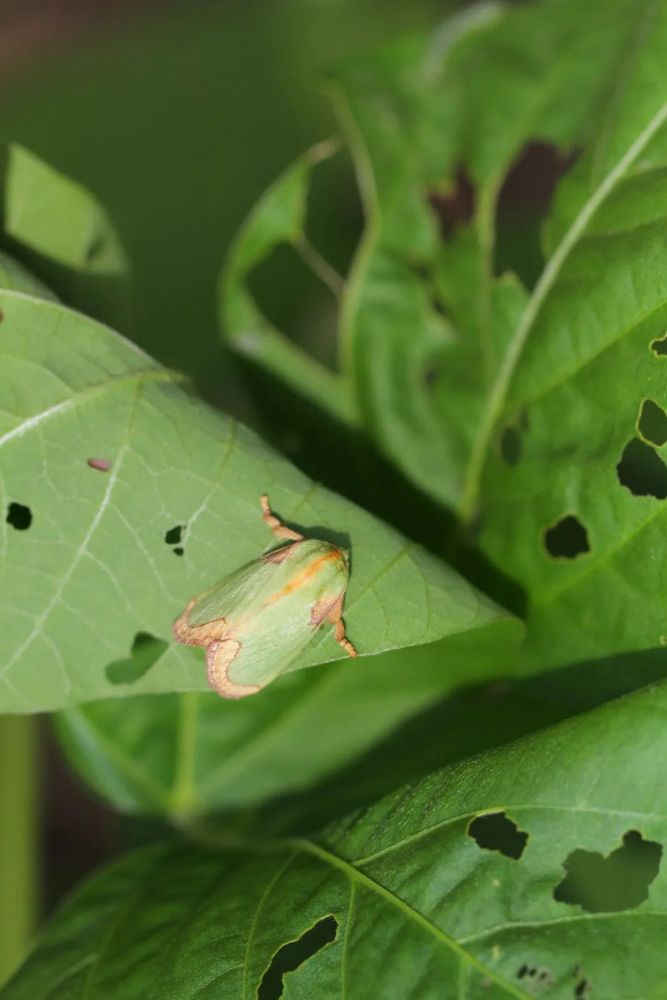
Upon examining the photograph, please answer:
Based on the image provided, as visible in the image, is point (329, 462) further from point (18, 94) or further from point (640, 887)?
point (18, 94)

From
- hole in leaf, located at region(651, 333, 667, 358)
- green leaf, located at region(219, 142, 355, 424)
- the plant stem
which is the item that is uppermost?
hole in leaf, located at region(651, 333, 667, 358)

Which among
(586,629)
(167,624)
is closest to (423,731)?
(586,629)

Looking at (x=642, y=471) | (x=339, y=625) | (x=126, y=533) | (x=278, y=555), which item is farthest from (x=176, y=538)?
(x=642, y=471)

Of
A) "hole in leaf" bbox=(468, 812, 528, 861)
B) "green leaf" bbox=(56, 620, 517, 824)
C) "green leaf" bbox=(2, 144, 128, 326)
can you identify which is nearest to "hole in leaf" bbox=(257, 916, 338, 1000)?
"hole in leaf" bbox=(468, 812, 528, 861)

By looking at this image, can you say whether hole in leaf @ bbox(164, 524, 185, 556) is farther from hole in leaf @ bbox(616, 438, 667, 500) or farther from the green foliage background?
hole in leaf @ bbox(616, 438, 667, 500)

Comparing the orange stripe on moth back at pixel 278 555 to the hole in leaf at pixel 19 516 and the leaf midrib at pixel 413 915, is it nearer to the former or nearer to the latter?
the hole in leaf at pixel 19 516
